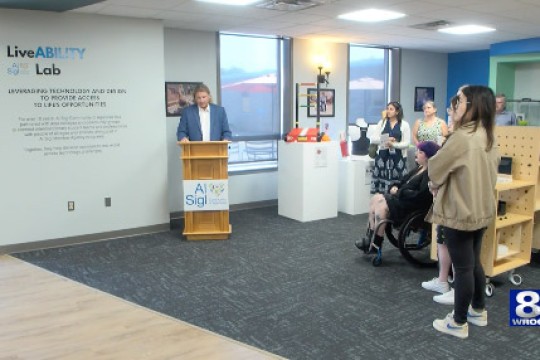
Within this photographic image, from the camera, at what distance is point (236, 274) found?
167 inches

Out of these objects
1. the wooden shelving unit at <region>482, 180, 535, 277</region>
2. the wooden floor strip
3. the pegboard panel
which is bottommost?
the wooden floor strip

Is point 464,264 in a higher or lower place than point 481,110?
lower

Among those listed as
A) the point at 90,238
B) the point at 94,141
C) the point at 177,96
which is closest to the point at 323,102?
the point at 177,96

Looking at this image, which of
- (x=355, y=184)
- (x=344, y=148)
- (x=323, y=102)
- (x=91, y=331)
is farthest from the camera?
(x=323, y=102)

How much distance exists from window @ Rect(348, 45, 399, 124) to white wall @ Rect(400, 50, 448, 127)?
217 mm

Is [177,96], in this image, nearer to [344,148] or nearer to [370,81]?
[344,148]

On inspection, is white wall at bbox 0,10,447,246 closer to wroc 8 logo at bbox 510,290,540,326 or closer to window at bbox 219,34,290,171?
window at bbox 219,34,290,171

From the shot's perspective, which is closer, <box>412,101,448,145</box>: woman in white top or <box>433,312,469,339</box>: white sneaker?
<box>433,312,469,339</box>: white sneaker

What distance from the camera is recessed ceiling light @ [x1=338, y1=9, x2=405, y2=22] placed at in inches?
208

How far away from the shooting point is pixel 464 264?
289cm

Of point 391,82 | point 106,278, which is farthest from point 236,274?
point 391,82

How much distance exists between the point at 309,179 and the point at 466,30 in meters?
2.84

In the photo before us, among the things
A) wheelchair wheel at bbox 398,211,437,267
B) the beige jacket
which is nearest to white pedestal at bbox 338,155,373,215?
wheelchair wheel at bbox 398,211,437,267

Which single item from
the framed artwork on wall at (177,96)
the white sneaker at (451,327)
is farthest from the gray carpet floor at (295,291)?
the framed artwork on wall at (177,96)
